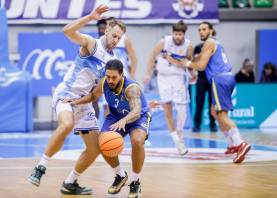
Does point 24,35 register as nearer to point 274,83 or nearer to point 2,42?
point 2,42

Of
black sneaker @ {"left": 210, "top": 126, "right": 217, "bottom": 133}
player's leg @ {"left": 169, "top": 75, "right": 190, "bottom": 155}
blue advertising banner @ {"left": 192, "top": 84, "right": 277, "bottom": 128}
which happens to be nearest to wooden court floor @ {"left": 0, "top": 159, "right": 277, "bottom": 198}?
player's leg @ {"left": 169, "top": 75, "right": 190, "bottom": 155}

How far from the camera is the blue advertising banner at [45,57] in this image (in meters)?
19.2

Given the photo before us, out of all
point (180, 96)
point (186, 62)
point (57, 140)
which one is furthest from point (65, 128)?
point (180, 96)

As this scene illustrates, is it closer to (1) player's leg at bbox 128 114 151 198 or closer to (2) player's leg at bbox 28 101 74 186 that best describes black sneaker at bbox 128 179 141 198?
(1) player's leg at bbox 128 114 151 198

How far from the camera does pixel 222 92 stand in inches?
473

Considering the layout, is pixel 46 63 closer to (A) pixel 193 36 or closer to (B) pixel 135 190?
(A) pixel 193 36

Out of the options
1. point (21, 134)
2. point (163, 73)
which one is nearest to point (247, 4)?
point (21, 134)

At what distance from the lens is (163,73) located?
43.3ft

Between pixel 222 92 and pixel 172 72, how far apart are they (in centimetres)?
136

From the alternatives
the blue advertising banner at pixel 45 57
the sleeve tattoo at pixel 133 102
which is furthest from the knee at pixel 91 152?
the blue advertising banner at pixel 45 57

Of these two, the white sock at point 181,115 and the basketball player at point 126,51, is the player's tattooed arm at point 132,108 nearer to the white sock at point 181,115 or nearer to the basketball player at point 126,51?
the basketball player at point 126,51

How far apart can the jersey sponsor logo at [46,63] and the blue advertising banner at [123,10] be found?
6.08 feet

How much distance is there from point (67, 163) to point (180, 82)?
2711mm

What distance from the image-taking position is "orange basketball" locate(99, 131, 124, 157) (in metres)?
7.81
